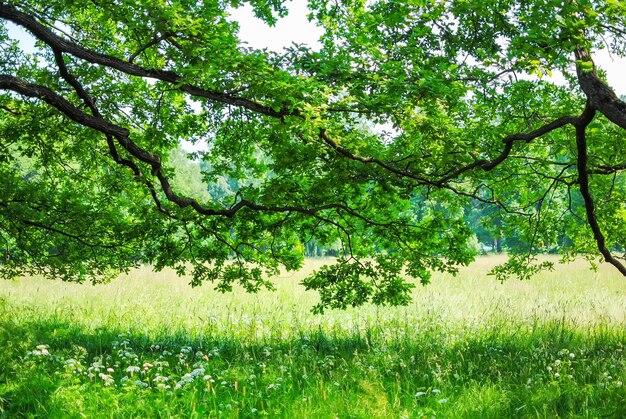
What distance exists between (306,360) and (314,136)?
3.26 metres

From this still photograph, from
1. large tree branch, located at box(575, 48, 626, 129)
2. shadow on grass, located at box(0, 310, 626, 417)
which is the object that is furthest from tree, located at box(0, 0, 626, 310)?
→ shadow on grass, located at box(0, 310, 626, 417)

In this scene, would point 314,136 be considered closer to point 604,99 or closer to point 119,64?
point 119,64

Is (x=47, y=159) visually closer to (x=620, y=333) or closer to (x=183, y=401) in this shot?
(x=183, y=401)

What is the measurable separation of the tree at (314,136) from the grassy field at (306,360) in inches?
47.2

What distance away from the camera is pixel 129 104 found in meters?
9.84

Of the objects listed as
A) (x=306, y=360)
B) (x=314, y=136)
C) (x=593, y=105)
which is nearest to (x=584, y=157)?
(x=593, y=105)

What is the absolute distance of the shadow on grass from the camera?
6.14 metres

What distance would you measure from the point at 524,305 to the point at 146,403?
→ 9.88 meters

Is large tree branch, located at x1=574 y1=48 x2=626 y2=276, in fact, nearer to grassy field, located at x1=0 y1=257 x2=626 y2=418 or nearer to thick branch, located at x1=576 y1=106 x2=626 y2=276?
thick branch, located at x1=576 y1=106 x2=626 y2=276

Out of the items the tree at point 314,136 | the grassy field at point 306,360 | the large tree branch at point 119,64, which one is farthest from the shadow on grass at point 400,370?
the large tree branch at point 119,64

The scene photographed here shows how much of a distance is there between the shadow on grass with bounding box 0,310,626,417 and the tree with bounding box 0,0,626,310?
110 centimetres

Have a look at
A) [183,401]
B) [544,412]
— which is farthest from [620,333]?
[183,401]

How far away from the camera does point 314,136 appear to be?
6.96m

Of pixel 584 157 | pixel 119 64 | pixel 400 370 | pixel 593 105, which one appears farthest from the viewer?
pixel 400 370
